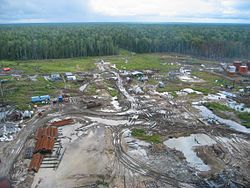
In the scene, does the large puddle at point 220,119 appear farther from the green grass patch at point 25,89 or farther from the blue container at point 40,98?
the green grass patch at point 25,89

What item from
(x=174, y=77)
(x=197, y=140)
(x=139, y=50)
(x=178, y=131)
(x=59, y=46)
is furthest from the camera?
(x=139, y=50)

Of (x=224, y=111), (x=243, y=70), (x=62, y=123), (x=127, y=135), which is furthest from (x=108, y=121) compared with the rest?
(x=243, y=70)

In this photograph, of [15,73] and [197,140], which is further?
[15,73]

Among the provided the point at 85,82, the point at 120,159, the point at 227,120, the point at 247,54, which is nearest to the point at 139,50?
the point at 247,54

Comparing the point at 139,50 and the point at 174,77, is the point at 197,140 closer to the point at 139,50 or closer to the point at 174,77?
the point at 174,77

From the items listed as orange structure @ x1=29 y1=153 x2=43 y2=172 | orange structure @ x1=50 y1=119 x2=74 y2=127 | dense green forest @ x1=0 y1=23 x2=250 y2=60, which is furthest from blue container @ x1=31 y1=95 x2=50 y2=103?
dense green forest @ x1=0 y1=23 x2=250 y2=60

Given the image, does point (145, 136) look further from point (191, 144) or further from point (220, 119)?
point (220, 119)
